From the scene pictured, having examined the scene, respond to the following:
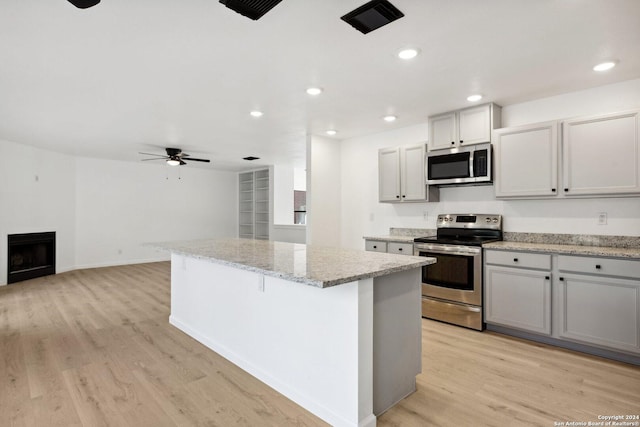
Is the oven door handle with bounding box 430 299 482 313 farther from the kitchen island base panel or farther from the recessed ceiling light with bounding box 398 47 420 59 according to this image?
the recessed ceiling light with bounding box 398 47 420 59

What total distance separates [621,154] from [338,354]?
291 centimetres

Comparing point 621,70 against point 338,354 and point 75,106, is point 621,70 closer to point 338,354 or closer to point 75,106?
point 338,354

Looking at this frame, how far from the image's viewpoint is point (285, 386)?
2262mm

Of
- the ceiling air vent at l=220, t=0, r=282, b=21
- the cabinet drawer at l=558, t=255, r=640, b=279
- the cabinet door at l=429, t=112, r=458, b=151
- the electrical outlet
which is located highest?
the ceiling air vent at l=220, t=0, r=282, b=21

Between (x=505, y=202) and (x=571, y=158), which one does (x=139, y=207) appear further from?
(x=571, y=158)

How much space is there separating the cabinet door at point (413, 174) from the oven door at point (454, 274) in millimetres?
726

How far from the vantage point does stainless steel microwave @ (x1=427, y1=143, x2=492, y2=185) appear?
362cm

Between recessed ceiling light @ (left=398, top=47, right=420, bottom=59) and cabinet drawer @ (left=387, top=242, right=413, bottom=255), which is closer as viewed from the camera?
recessed ceiling light @ (left=398, top=47, right=420, bottom=59)

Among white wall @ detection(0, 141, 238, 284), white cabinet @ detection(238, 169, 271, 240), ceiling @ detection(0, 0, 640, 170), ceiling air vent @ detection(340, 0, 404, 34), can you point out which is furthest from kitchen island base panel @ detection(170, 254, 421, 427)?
white cabinet @ detection(238, 169, 271, 240)

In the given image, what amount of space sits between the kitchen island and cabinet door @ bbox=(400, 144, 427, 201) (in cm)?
195

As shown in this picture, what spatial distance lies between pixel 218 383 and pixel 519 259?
2.77m

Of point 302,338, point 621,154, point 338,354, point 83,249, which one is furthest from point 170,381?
point 83,249

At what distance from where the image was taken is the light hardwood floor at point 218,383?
202 cm

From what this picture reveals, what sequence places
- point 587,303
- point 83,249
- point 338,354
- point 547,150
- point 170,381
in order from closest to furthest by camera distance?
1. point 338,354
2. point 170,381
3. point 587,303
4. point 547,150
5. point 83,249
